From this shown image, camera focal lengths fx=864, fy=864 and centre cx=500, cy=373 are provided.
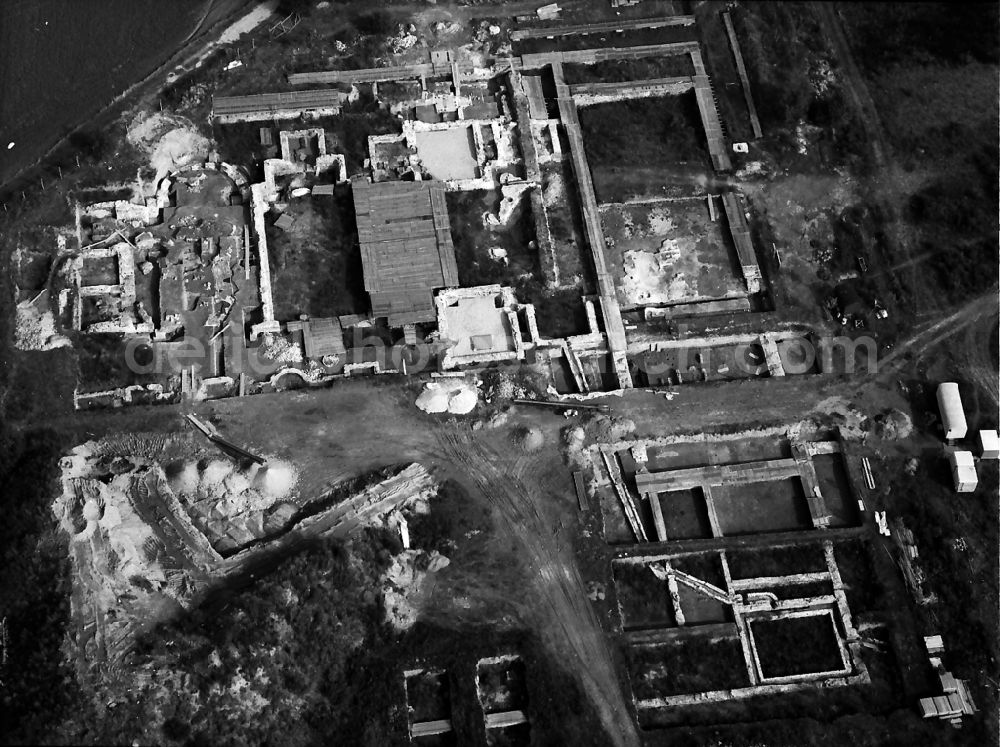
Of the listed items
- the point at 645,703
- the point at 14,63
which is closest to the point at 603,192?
the point at 645,703

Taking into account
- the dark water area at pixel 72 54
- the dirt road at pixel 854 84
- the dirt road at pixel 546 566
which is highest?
the dark water area at pixel 72 54

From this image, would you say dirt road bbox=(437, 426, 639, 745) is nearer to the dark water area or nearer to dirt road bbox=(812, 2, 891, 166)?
the dark water area

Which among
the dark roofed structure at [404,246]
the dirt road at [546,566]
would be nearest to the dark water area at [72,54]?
the dark roofed structure at [404,246]

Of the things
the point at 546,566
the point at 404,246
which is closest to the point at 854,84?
the point at 404,246

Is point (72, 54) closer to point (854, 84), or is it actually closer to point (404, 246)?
point (404, 246)

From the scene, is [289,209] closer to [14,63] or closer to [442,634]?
[14,63]

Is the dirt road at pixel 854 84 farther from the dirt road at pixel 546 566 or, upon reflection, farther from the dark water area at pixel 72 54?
the dark water area at pixel 72 54
